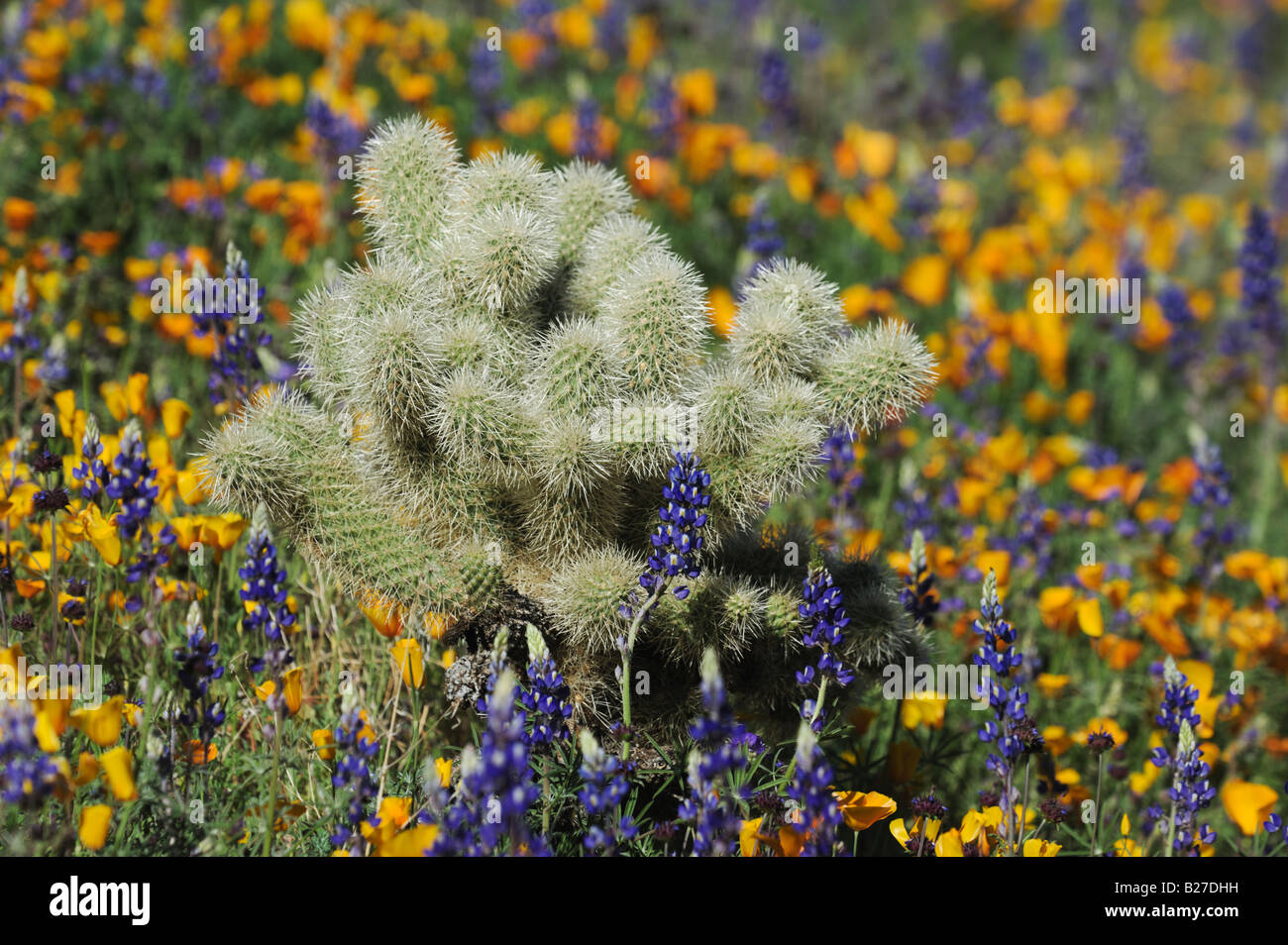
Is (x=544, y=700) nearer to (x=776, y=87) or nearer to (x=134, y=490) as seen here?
(x=134, y=490)

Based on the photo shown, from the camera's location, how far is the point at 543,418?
2.80 m

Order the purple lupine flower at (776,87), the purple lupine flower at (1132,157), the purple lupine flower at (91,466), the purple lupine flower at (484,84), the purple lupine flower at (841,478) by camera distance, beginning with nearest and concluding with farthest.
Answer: the purple lupine flower at (91,466) → the purple lupine flower at (841,478) → the purple lupine flower at (484,84) → the purple lupine flower at (776,87) → the purple lupine flower at (1132,157)

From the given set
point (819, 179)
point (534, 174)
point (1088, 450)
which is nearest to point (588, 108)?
point (819, 179)

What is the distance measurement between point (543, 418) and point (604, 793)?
80cm

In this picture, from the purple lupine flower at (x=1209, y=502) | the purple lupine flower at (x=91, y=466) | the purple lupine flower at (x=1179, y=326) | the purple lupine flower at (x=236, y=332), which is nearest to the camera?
the purple lupine flower at (x=91, y=466)

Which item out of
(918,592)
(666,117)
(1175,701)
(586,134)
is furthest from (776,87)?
(1175,701)

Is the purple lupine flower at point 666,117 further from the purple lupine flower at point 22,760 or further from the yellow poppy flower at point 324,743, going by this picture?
the purple lupine flower at point 22,760

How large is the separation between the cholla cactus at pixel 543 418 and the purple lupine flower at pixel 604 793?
1.21 ft

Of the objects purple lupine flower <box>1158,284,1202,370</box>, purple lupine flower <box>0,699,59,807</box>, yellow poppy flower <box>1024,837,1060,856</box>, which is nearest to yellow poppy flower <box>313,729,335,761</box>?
purple lupine flower <box>0,699,59,807</box>

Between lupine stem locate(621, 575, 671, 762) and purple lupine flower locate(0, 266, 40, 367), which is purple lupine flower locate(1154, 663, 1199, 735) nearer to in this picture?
lupine stem locate(621, 575, 671, 762)

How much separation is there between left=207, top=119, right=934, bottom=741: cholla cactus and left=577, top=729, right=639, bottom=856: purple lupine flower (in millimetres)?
368

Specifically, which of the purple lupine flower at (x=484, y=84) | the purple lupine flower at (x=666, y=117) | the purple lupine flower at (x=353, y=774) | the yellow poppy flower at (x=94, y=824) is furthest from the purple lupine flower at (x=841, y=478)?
the purple lupine flower at (x=484, y=84)

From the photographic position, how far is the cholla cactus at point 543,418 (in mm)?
2791

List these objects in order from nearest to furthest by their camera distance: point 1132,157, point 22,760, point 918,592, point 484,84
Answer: point 22,760 → point 918,592 → point 484,84 → point 1132,157
